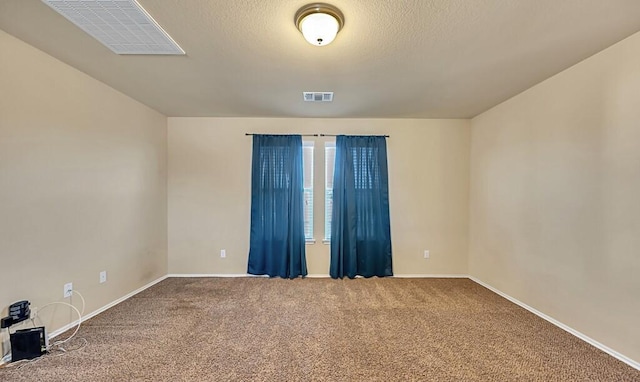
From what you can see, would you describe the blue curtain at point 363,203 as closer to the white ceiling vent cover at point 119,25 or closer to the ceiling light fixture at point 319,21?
the ceiling light fixture at point 319,21

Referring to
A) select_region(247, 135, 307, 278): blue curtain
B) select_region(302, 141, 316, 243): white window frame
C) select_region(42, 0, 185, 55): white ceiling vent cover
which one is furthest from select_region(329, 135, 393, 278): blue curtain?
select_region(42, 0, 185, 55): white ceiling vent cover

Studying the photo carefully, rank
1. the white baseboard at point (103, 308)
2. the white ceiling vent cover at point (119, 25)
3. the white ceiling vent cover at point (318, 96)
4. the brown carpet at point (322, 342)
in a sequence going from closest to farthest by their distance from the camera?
the white ceiling vent cover at point (119, 25) → the brown carpet at point (322, 342) → the white baseboard at point (103, 308) → the white ceiling vent cover at point (318, 96)

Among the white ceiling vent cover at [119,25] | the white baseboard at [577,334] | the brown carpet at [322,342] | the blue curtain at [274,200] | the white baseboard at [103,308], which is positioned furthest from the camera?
the blue curtain at [274,200]

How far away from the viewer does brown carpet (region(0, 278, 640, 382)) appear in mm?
1885

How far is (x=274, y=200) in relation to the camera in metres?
3.95

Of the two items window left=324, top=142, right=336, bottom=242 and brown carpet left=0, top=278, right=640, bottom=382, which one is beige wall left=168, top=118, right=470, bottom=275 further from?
brown carpet left=0, top=278, right=640, bottom=382

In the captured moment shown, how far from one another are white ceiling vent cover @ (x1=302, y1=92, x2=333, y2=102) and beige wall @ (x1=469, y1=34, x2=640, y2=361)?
2229 mm

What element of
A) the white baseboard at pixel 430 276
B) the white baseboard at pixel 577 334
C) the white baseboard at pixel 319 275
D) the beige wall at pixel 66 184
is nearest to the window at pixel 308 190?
the white baseboard at pixel 319 275

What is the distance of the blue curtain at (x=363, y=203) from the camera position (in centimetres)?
394

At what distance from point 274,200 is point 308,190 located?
1.80 feet

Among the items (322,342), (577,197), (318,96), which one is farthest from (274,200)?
(577,197)

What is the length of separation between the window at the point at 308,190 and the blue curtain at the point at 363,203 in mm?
375

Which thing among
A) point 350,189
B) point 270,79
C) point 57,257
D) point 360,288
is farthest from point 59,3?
point 360,288

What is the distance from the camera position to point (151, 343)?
2248 mm
